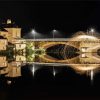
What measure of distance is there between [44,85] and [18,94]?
0.80 m

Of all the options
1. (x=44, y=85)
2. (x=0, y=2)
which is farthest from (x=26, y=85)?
(x=0, y=2)

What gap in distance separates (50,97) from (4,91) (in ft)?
1.78

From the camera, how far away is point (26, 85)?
439 centimetres

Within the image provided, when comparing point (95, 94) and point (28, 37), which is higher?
point (28, 37)

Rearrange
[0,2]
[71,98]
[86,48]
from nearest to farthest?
[71,98], [0,2], [86,48]

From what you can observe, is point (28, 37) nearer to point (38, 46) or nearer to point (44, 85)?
point (38, 46)

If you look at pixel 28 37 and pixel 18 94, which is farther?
pixel 28 37

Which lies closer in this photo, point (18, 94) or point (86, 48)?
point (18, 94)

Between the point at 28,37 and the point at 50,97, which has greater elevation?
the point at 28,37

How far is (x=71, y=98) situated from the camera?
355 centimetres

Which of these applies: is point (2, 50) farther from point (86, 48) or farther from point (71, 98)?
point (71, 98)

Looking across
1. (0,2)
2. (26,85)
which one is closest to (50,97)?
(26,85)

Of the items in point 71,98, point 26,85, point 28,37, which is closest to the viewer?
point 71,98

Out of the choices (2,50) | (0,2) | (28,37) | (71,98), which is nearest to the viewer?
(71,98)
